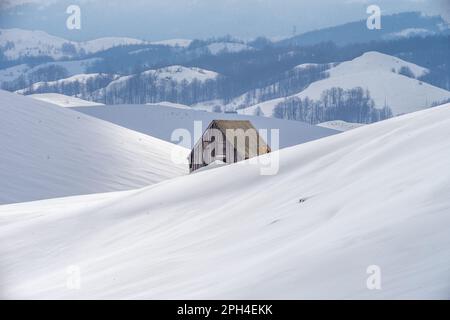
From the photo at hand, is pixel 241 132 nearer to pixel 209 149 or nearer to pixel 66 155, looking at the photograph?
pixel 209 149

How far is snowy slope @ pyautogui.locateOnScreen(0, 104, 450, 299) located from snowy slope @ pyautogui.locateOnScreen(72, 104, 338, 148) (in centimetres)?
6465

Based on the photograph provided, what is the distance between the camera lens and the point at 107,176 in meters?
38.1

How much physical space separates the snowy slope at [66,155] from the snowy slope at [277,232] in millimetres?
16572

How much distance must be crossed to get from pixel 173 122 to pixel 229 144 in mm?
51175

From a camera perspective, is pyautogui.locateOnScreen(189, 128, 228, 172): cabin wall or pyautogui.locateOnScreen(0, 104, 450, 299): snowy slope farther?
pyautogui.locateOnScreen(189, 128, 228, 172): cabin wall

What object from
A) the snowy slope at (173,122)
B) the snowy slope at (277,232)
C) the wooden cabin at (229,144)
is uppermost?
the snowy slope at (277,232)

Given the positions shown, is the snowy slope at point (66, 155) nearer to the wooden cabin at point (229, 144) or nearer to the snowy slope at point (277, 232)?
the wooden cabin at point (229, 144)

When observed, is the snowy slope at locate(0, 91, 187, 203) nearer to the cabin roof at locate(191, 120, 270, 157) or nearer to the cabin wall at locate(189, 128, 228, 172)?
the cabin wall at locate(189, 128, 228, 172)

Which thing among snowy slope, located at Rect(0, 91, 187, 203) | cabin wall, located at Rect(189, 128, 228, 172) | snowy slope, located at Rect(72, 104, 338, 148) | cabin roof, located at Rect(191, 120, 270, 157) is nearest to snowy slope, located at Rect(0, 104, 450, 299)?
snowy slope, located at Rect(0, 91, 187, 203)

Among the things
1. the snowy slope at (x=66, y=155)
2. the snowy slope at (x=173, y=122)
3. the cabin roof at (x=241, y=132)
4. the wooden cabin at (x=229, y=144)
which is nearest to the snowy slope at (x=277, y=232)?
the snowy slope at (x=66, y=155)

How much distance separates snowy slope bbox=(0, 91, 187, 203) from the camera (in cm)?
3403

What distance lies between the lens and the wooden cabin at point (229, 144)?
34.0m
